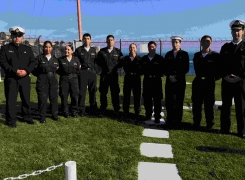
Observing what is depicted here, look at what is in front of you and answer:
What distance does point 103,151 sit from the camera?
14.7ft

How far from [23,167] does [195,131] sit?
3680mm

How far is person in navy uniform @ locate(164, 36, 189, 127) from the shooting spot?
570 cm

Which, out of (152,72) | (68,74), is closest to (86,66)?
(68,74)

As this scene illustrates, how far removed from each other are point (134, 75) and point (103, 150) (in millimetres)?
2403

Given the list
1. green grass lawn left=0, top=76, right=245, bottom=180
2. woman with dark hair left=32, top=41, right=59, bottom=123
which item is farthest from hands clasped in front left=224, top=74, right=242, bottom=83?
woman with dark hair left=32, top=41, right=59, bottom=123

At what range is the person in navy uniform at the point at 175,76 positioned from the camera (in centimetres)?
570

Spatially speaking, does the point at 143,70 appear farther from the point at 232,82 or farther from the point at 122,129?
the point at 232,82

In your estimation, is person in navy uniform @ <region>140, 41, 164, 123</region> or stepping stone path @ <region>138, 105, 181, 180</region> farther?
person in navy uniform @ <region>140, 41, 164, 123</region>

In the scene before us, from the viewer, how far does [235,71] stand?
16.8 feet

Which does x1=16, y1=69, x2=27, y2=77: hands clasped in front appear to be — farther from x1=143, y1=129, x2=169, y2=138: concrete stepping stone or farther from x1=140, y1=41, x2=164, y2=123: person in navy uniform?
x1=143, y1=129, x2=169, y2=138: concrete stepping stone

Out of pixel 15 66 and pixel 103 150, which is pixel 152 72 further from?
pixel 15 66

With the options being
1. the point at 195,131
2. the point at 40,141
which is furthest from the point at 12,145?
the point at 195,131

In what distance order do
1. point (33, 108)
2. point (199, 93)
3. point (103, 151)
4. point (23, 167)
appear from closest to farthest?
point (23, 167), point (103, 151), point (199, 93), point (33, 108)

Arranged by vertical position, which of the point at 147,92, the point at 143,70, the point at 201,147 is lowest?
the point at 201,147
